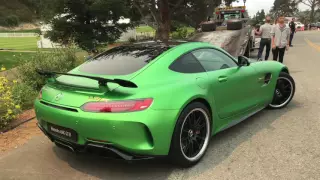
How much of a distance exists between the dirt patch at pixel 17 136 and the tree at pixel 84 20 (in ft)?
34.2

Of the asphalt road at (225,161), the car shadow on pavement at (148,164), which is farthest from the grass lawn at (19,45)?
the car shadow on pavement at (148,164)

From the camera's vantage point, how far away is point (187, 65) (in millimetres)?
3748

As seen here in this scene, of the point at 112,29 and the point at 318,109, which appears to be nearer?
the point at 318,109

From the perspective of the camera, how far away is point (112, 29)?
16.9m

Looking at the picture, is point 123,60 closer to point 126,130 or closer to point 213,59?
point 126,130

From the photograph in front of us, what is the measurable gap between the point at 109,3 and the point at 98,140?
43.2 ft

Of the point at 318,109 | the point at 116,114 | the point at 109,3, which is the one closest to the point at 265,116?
the point at 318,109

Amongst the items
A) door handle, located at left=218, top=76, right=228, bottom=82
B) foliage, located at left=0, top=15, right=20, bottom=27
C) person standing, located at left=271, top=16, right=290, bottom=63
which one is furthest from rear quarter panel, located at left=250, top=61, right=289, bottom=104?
foliage, located at left=0, top=15, right=20, bottom=27

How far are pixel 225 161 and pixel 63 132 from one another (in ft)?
6.24

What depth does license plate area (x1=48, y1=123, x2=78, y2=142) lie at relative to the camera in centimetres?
317

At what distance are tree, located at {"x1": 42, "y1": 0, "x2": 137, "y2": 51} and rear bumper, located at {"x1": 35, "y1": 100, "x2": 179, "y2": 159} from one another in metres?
12.5

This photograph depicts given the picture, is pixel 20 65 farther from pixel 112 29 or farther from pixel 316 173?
pixel 112 29

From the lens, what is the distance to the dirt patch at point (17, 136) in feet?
14.3

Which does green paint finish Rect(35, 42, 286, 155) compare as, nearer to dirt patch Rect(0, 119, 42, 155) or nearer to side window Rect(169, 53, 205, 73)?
side window Rect(169, 53, 205, 73)
